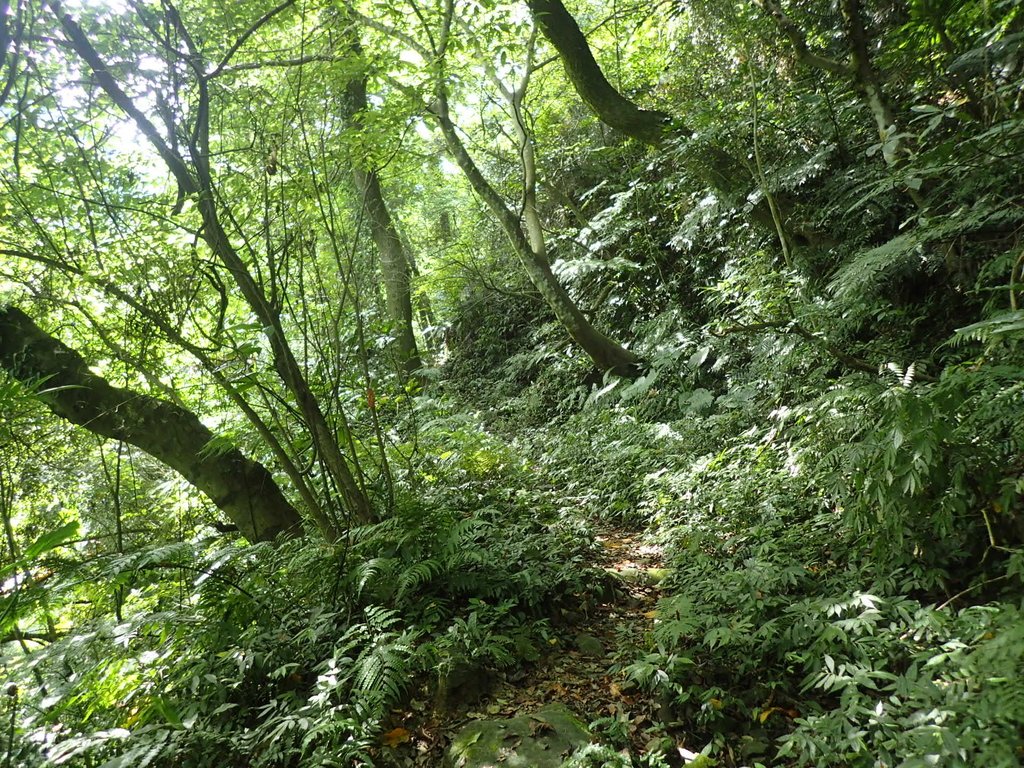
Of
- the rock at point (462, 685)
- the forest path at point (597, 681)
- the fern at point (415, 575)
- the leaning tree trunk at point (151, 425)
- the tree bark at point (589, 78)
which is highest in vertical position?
the tree bark at point (589, 78)

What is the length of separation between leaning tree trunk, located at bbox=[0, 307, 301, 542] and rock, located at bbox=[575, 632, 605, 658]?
2.29 meters

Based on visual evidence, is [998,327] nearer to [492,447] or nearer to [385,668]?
[385,668]

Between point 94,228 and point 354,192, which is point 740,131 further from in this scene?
point 94,228

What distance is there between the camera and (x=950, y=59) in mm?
4449

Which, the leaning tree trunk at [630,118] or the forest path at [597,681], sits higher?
the leaning tree trunk at [630,118]

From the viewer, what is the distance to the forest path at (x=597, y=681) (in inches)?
104

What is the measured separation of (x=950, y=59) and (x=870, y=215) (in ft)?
4.21

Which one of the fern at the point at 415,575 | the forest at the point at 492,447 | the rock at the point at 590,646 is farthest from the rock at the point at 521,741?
the fern at the point at 415,575

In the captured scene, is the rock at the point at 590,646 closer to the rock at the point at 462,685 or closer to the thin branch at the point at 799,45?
the rock at the point at 462,685

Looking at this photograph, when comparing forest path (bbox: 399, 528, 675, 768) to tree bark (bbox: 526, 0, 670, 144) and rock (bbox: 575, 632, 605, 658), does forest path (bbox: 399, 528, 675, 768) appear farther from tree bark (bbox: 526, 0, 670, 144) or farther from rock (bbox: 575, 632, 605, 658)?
tree bark (bbox: 526, 0, 670, 144)

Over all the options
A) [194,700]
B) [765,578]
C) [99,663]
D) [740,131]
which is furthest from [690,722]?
[740,131]

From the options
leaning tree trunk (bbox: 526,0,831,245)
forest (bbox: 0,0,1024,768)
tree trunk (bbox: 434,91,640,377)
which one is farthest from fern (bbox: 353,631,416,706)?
leaning tree trunk (bbox: 526,0,831,245)

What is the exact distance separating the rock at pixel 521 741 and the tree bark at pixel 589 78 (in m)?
6.09

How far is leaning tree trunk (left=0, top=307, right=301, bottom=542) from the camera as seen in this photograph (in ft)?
13.2
